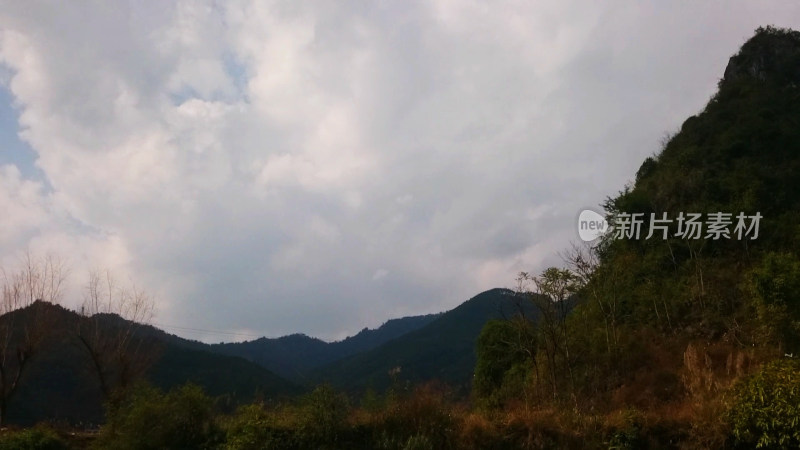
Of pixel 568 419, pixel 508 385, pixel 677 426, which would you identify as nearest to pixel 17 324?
pixel 508 385

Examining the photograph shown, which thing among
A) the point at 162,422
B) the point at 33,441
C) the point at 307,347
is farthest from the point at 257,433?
the point at 307,347

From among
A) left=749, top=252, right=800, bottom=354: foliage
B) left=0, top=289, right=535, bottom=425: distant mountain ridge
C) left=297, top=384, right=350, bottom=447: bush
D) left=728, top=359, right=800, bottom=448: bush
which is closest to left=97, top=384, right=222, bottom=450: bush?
left=0, top=289, right=535, bottom=425: distant mountain ridge

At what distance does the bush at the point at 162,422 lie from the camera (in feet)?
39.8

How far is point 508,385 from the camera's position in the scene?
853 inches

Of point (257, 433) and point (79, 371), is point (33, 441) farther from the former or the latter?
point (79, 371)

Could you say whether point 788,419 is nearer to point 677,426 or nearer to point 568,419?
point 677,426

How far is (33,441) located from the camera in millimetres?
13359

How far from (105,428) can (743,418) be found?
→ 13.2 metres

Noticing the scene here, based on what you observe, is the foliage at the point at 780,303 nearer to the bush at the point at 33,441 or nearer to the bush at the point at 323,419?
the bush at the point at 323,419

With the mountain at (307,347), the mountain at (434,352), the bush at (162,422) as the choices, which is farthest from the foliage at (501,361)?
the mountain at (307,347)

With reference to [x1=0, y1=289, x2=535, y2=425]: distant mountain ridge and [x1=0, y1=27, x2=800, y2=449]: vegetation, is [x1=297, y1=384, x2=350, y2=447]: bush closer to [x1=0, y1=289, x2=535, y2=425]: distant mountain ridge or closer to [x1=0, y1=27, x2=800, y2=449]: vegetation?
[x1=0, y1=27, x2=800, y2=449]: vegetation

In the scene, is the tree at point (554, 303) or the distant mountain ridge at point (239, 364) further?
the distant mountain ridge at point (239, 364)

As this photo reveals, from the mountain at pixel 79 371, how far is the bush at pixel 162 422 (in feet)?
3.13

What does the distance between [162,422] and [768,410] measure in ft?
38.9
